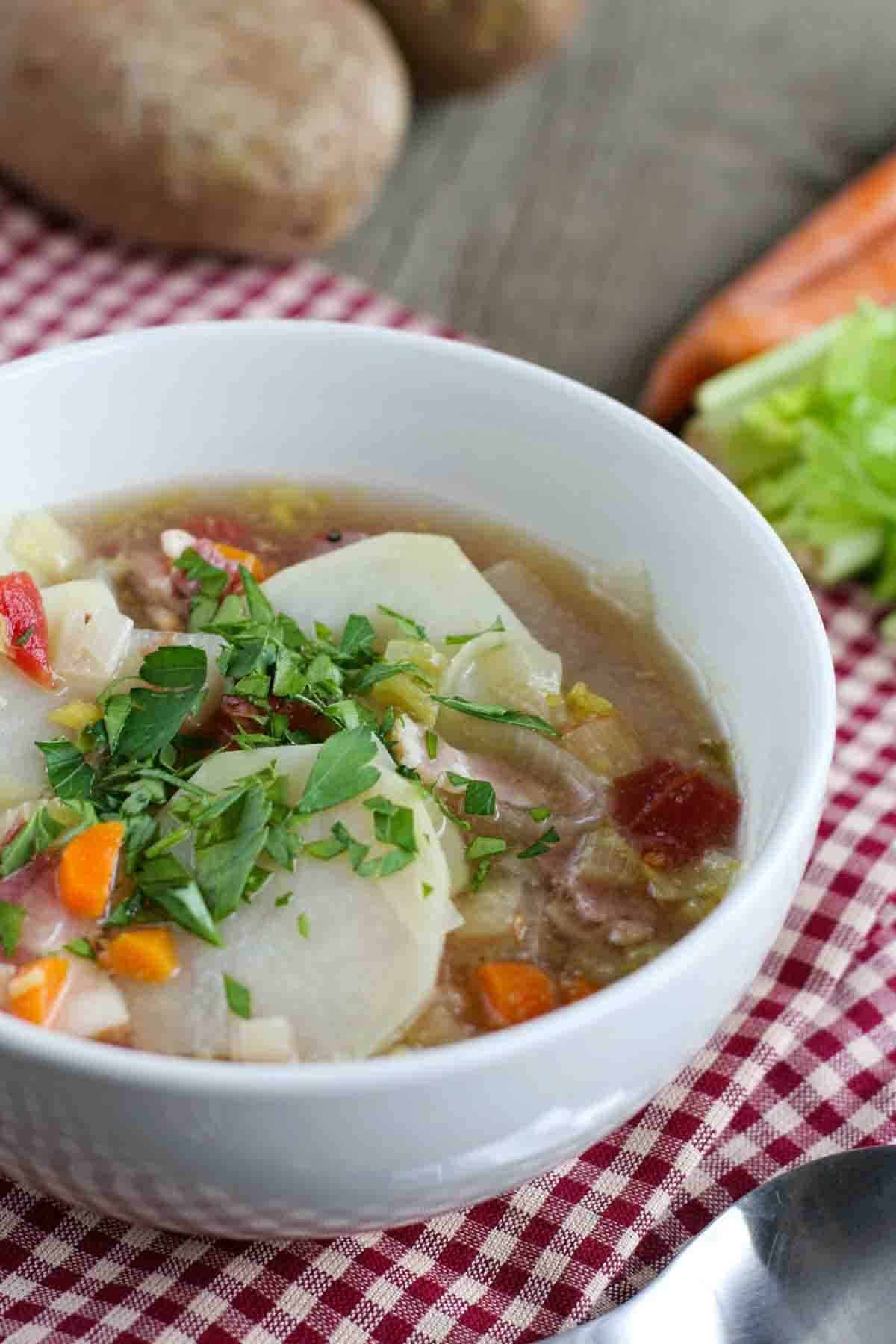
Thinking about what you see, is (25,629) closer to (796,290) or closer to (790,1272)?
(790,1272)

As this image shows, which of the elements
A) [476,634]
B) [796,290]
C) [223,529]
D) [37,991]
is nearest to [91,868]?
[37,991]

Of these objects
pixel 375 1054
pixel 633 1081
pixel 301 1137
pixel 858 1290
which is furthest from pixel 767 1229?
pixel 301 1137

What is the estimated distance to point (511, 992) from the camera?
79.7 inches

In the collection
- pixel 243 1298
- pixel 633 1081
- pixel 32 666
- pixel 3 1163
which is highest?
pixel 633 1081

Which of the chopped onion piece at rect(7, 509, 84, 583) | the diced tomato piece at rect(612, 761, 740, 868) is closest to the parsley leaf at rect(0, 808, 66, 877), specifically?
the chopped onion piece at rect(7, 509, 84, 583)

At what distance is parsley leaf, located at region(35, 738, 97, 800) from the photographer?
2150 mm

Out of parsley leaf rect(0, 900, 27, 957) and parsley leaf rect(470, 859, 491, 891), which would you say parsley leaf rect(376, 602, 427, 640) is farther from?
parsley leaf rect(0, 900, 27, 957)

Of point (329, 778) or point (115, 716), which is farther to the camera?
point (115, 716)

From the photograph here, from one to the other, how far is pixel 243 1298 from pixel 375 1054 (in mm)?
416

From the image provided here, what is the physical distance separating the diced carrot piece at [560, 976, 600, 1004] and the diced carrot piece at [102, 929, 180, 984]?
49 centimetres

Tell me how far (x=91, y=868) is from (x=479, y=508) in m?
1.11

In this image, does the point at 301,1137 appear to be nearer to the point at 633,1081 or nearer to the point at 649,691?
the point at 633,1081

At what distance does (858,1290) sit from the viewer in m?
2.02

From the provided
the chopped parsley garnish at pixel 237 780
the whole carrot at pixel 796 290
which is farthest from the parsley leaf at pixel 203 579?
the whole carrot at pixel 796 290
